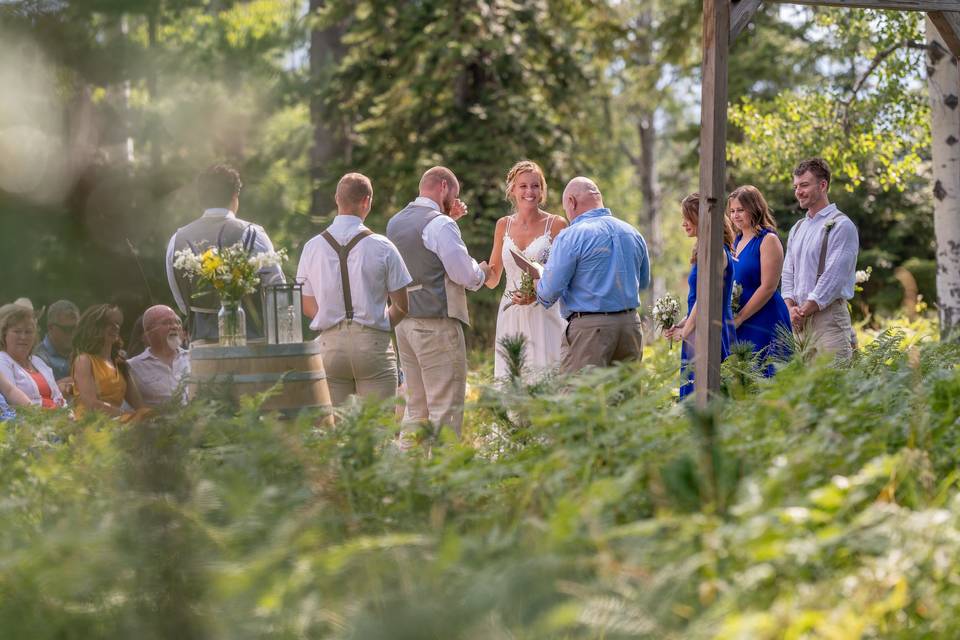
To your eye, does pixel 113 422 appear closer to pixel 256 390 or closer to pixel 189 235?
pixel 256 390

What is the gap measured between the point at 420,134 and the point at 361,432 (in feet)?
48.2

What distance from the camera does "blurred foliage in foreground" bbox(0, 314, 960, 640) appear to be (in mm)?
2672

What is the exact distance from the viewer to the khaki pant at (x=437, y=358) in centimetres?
779

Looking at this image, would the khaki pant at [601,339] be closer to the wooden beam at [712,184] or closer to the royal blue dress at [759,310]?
the royal blue dress at [759,310]

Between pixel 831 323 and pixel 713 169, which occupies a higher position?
pixel 713 169

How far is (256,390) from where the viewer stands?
6137 millimetres

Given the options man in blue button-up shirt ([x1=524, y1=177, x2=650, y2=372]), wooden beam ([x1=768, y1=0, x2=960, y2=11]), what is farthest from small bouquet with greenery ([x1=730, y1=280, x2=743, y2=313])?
wooden beam ([x1=768, y1=0, x2=960, y2=11])

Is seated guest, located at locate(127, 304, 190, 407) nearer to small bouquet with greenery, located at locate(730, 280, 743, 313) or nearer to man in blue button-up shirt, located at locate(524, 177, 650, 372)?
man in blue button-up shirt, located at locate(524, 177, 650, 372)

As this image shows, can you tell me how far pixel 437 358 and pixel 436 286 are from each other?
1.55 feet

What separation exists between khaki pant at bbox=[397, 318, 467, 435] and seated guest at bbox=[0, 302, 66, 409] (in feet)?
7.26

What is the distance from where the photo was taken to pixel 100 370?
24.5 feet

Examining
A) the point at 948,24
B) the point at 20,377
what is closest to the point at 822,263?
the point at 948,24

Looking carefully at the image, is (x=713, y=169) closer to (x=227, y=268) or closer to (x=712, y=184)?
(x=712, y=184)

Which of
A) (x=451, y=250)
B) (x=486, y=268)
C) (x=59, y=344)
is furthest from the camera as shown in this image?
(x=59, y=344)
